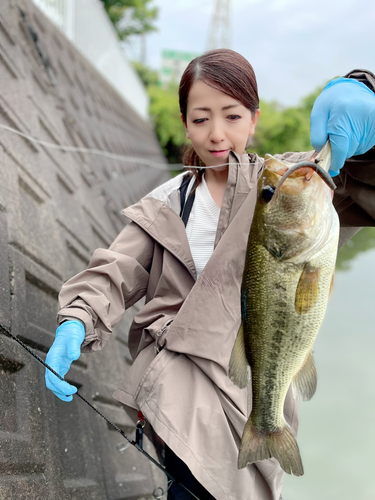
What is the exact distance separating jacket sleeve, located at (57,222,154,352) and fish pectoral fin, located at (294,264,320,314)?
2.63ft

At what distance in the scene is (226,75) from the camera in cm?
225

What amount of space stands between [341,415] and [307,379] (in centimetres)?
411

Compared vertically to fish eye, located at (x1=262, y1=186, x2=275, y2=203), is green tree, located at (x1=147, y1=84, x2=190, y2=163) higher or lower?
lower

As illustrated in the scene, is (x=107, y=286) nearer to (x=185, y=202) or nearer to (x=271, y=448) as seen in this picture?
(x=185, y=202)

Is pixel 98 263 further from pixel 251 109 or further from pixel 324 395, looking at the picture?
pixel 324 395

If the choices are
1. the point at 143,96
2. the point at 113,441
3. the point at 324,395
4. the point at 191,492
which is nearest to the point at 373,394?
the point at 324,395

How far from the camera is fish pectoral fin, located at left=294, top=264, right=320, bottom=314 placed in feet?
5.98

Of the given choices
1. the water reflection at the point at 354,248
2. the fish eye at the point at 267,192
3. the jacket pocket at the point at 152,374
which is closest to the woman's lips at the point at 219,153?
the fish eye at the point at 267,192

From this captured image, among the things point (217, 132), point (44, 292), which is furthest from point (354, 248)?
point (217, 132)

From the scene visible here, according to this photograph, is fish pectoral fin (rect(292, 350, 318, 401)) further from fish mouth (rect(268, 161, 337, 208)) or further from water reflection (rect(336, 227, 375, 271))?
water reflection (rect(336, 227, 375, 271))

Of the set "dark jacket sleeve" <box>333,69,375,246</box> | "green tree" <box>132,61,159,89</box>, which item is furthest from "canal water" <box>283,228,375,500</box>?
"green tree" <box>132,61,159,89</box>

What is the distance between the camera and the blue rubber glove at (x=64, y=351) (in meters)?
2.00

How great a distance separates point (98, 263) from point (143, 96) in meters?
25.2

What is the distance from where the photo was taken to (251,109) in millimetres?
2377
